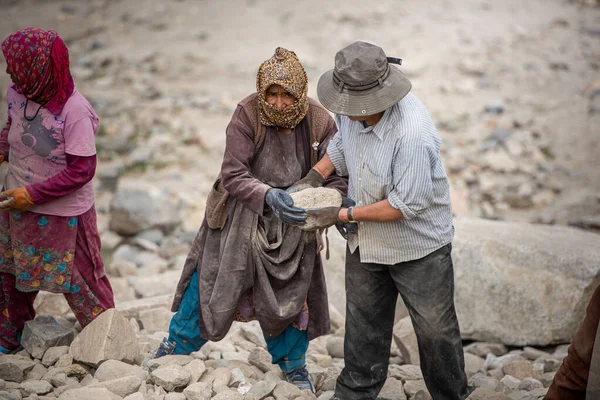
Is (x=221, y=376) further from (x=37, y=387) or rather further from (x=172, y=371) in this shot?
(x=37, y=387)

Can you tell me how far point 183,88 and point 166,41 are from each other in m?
2.49

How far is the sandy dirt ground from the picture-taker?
32.6 ft

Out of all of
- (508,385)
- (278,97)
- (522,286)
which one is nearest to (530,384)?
(508,385)

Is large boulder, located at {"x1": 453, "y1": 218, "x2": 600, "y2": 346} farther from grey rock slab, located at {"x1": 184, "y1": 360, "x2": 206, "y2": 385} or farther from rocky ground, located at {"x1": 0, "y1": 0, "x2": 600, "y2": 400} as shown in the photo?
grey rock slab, located at {"x1": 184, "y1": 360, "x2": 206, "y2": 385}

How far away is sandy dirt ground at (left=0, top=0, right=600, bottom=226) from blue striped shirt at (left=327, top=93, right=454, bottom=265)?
5.27 metres

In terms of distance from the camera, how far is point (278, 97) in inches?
133

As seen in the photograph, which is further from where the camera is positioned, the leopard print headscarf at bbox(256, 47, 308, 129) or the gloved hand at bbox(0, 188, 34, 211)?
the gloved hand at bbox(0, 188, 34, 211)

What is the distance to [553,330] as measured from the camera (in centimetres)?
481

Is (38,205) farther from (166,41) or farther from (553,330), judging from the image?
(166,41)

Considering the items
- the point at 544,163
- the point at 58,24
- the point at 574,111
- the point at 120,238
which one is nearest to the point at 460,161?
the point at 544,163

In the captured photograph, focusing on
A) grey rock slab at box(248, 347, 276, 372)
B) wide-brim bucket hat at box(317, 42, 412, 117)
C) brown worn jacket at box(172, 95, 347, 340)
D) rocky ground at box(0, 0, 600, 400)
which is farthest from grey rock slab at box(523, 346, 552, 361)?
wide-brim bucket hat at box(317, 42, 412, 117)

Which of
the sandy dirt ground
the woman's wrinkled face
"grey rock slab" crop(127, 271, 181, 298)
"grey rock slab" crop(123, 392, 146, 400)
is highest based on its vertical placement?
the woman's wrinkled face

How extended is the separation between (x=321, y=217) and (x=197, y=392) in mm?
1124

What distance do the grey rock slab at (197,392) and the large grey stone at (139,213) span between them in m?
4.32
